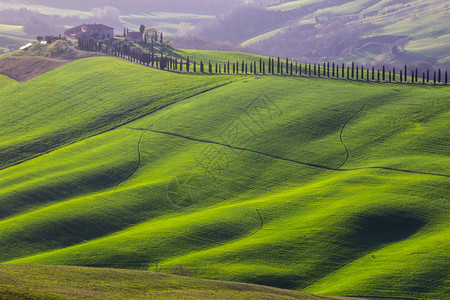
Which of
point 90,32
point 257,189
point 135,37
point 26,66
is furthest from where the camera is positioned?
point 90,32

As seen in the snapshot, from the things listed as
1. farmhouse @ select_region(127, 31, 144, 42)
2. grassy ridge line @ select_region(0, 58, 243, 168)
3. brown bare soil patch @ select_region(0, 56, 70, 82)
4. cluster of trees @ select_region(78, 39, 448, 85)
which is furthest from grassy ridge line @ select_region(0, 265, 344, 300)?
farmhouse @ select_region(127, 31, 144, 42)

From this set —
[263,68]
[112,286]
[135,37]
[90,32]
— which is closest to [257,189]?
[112,286]

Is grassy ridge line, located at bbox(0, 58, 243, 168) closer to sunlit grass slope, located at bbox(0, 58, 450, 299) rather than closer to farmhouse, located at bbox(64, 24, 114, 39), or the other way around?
sunlit grass slope, located at bbox(0, 58, 450, 299)

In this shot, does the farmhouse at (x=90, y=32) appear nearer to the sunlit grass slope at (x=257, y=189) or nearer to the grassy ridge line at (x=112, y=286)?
the sunlit grass slope at (x=257, y=189)

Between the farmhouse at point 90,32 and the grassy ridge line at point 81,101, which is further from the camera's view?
the farmhouse at point 90,32

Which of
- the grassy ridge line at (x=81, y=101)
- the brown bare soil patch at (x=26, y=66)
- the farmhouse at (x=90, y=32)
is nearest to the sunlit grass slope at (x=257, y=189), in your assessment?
the grassy ridge line at (x=81, y=101)

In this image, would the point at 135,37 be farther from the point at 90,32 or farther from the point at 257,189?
the point at 257,189
